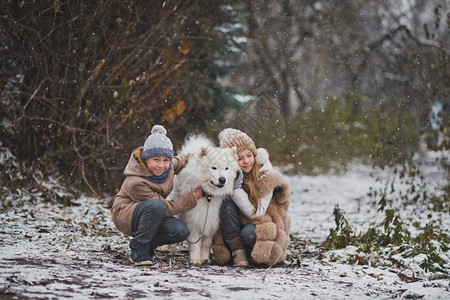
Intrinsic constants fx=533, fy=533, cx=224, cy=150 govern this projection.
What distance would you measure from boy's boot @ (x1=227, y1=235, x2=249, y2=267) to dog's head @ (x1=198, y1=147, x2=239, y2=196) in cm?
52

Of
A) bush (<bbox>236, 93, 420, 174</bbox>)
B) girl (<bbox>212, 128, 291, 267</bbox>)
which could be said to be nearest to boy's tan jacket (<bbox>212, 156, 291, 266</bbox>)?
girl (<bbox>212, 128, 291, 267</bbox>)

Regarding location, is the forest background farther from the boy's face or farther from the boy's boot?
the boy's boot

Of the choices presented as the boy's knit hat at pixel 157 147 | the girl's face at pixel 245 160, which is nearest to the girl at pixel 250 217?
the girl's face at pixel 245 160

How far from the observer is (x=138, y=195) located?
14.4ft

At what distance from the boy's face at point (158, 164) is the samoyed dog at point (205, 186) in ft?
0.87

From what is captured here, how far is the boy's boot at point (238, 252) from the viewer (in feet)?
15.7

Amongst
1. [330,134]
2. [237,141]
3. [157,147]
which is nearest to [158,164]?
[157,147]

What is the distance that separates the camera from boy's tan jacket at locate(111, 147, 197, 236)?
4.39 m

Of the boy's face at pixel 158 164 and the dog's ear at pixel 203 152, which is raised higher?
the dog's ear at pixel 203 152

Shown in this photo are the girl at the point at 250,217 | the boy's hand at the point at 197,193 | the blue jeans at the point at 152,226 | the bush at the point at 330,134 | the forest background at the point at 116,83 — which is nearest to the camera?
the blue jeans at the point at 152,226

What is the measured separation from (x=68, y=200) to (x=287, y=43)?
11914 mm

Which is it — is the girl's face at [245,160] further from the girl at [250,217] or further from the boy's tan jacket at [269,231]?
the boy's tan jacket at [269,231]

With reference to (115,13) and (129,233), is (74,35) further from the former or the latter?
(129,233)

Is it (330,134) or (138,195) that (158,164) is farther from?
(330,134)
